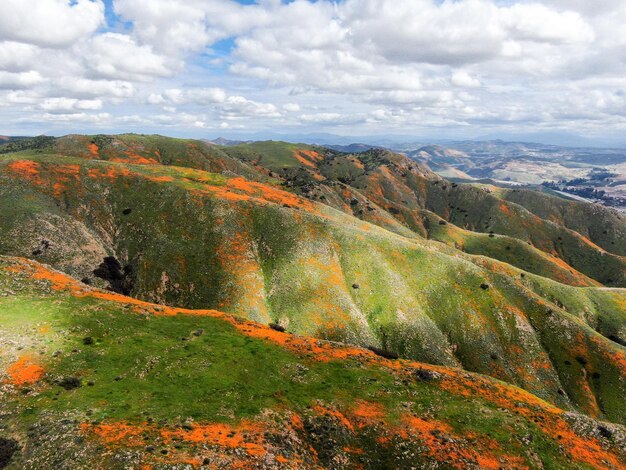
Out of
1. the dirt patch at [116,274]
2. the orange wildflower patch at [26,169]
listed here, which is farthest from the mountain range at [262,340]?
the orange wildflower patch at [26,169]

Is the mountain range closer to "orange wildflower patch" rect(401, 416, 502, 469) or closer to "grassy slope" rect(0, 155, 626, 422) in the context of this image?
"orange wildflower patch" rect(401, 416, 502, 469)

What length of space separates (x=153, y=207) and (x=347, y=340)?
69.6 m

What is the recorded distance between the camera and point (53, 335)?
153 ft

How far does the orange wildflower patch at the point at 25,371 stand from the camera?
38.0 meters

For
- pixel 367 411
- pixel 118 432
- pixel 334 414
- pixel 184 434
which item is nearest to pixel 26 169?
pixel 118 432

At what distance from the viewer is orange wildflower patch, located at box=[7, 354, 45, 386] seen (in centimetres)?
3800

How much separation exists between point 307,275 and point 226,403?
55342mm

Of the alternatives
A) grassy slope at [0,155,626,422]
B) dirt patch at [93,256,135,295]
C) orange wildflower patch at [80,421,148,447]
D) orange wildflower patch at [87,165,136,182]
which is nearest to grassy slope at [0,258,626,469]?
orange wildflower patch at [80,421,148,447]

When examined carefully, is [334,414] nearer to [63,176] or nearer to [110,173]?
[110,173]

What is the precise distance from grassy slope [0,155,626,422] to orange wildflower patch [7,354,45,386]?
4611cm

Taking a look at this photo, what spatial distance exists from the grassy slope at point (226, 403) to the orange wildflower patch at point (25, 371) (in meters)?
0.16

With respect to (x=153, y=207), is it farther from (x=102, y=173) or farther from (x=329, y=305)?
(x=329, y=305)

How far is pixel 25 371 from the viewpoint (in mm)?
39406

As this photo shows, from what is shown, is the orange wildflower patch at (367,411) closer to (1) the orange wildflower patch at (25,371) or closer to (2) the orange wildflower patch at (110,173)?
(1) the orange wildflower patch at (25,371)
